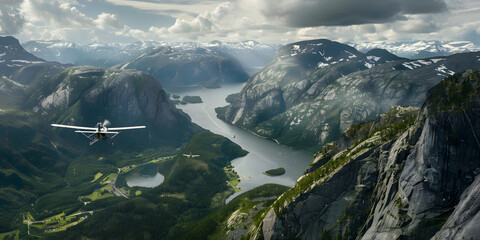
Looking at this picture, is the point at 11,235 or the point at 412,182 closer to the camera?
the point at 412,182

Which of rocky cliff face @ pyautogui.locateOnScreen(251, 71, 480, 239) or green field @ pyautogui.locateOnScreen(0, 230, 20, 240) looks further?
green field @ pyautogui.locateOnScreen(0, 230, 20, 240)

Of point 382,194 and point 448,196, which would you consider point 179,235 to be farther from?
point 448,196

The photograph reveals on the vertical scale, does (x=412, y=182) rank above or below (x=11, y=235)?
above

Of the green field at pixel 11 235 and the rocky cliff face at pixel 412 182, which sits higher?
the rocky cliff face at pixel 412 182

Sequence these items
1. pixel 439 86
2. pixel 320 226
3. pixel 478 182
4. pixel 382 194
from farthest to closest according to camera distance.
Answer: pixel 320 226 < pixel 382 194 < pixel 439 86 < pixel 478 182

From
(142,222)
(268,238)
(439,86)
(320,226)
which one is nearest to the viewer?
(439,86)

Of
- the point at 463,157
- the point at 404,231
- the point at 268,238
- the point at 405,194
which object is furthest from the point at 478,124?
the point at 268,238

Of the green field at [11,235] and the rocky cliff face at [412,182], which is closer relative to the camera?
the rocky cliff face at [412,182]

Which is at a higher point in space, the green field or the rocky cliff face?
the rocky cliff face
